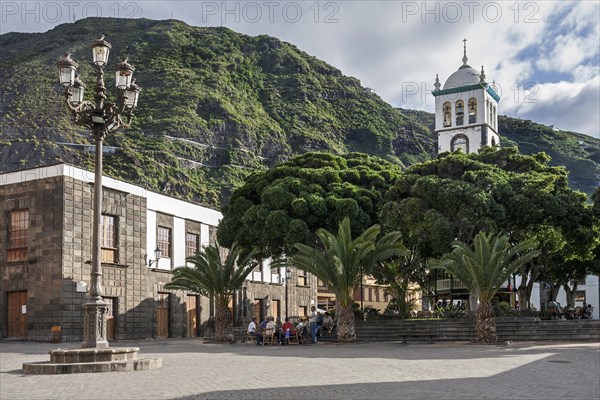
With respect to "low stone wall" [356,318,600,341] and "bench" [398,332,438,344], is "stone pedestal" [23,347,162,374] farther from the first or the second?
"low stone wall" [356,318,600,341]

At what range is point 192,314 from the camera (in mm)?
38312

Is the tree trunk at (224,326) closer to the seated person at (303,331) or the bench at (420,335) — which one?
the seated person at (303,331)

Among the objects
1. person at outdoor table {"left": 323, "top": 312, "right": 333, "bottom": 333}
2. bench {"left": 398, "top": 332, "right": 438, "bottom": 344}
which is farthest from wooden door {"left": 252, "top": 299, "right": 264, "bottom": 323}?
bench {"left": 398, "top": 332, "right": 438, "bottom": 344}

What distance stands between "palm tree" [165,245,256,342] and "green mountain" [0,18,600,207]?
2393 inches

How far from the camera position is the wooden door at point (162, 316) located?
35.3 meters

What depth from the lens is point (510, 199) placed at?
3016 cm

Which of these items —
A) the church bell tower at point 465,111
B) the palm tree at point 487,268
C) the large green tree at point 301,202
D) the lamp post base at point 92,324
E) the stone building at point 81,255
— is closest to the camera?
the lamp post base at point 92,324

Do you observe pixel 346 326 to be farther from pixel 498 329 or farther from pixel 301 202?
pixel 498 329

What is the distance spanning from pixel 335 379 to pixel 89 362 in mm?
5223

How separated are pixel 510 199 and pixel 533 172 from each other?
9.95 feet

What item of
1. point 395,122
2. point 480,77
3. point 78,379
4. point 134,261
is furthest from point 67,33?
point 78,379

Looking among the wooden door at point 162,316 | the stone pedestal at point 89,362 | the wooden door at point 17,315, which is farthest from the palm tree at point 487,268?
the wooden door at point 17,315

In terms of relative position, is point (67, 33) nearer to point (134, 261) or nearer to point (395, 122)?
point (395, 122)

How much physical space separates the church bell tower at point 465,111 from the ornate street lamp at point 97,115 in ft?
171
